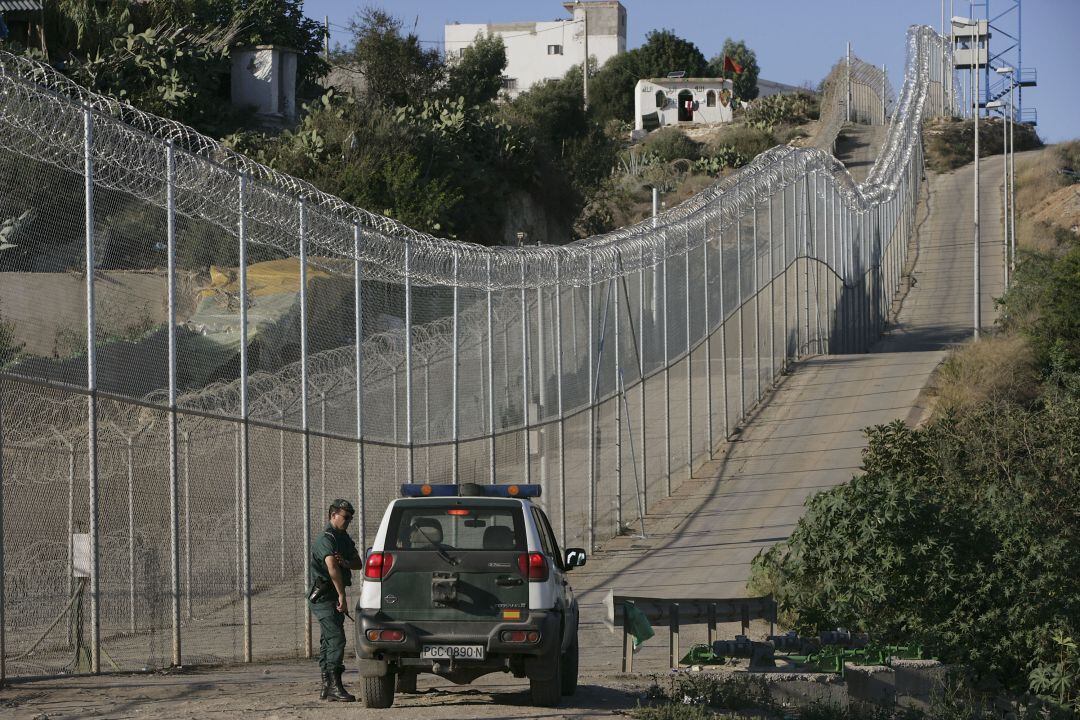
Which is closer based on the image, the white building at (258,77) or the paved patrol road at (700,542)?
the paved patrol road at (700,542)

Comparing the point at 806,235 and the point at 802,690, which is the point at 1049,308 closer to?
the point at 806,235

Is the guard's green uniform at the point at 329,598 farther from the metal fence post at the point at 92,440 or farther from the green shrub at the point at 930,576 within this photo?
the green shrub at the point at 930,576

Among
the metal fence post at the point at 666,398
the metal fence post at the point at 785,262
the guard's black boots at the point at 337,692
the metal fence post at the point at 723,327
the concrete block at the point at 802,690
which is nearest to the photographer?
the guard's black boots at the point at 337,692

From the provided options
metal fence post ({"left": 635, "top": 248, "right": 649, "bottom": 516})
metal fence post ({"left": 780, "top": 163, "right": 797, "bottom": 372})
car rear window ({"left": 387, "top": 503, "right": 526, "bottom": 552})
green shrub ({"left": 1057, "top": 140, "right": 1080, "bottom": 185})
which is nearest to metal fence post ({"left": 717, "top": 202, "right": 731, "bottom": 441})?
metal fence post ({"left": 635, "top": 248, "right": 649, "bottom": 516})

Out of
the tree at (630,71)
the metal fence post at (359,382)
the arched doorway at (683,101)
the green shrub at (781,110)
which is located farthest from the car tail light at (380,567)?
the tree at (630,71)

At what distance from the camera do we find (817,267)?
39.8 metres

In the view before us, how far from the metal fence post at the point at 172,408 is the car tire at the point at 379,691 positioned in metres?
2.43

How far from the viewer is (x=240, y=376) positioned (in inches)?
546

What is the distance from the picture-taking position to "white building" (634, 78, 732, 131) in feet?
315

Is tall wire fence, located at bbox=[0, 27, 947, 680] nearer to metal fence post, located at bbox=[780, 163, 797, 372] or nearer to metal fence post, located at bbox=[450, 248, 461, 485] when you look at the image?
metal fence post, located at bbox=[450, 248, 461, 485]

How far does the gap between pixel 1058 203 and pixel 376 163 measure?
36934 millimetres

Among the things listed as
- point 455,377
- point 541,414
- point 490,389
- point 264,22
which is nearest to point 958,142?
point 264,22

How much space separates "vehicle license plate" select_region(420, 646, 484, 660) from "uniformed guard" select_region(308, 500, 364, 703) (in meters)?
0.91

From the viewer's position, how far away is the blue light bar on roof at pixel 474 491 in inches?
412
